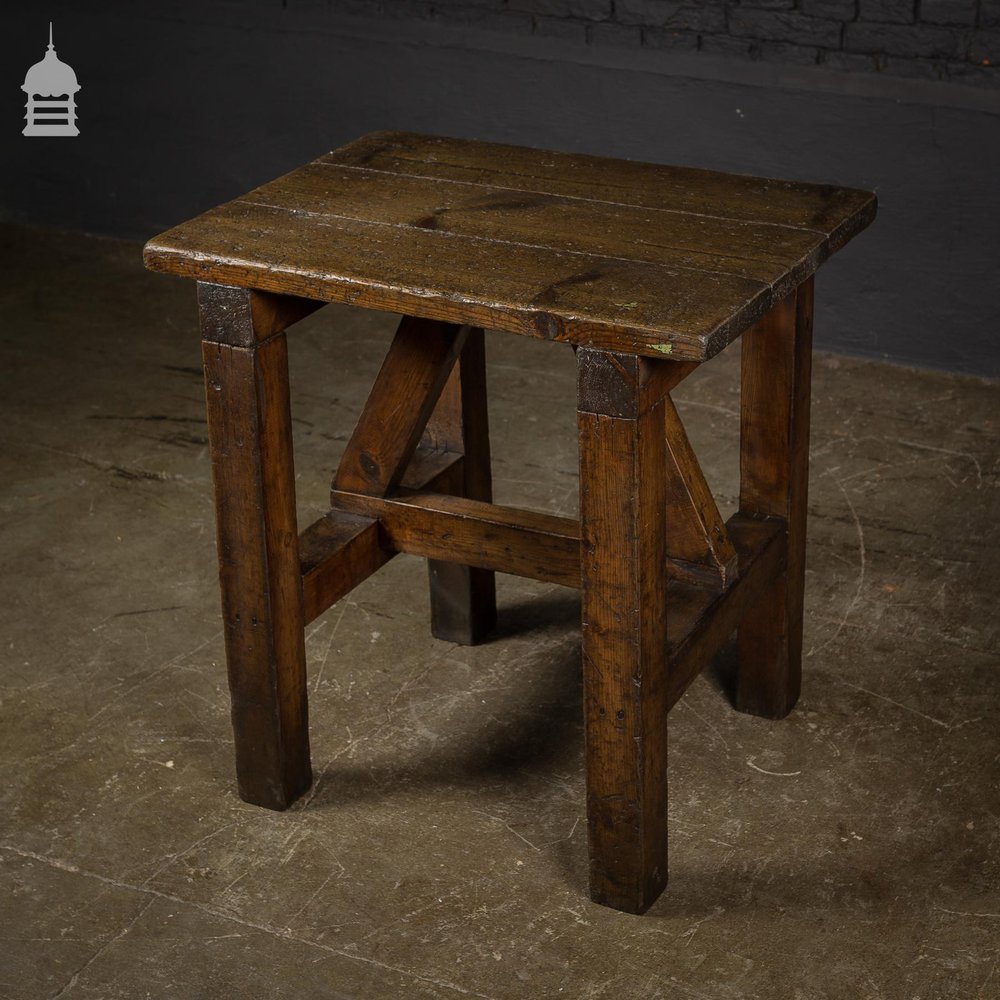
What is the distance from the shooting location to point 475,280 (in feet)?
7.89

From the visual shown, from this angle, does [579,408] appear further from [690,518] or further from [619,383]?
[690,518]

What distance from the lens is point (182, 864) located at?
281 cm

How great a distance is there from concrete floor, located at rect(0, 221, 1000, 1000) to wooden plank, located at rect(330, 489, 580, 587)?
38cm

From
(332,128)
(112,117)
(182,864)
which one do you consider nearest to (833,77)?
(332,128)

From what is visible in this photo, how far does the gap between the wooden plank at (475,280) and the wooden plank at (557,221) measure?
4cm

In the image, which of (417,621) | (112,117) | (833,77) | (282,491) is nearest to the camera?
(282,491)

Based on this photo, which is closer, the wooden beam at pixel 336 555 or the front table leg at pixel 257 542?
the front table leg at pixel 257 542

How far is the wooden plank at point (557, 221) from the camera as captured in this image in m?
2.52

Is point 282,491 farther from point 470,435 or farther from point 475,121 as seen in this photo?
point 475,121

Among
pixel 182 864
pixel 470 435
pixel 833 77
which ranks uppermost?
pixel 833 77

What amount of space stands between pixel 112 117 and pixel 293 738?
329 centimetres

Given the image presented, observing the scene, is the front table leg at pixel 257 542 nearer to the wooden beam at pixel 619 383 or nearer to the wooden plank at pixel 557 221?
the wooden plank at pixel 557 221

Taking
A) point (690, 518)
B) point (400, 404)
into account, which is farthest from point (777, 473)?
point (400, 404)

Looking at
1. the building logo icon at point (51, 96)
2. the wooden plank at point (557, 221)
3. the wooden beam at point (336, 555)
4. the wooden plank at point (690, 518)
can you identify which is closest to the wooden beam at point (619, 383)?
the wooden plank at point (557, 221)
